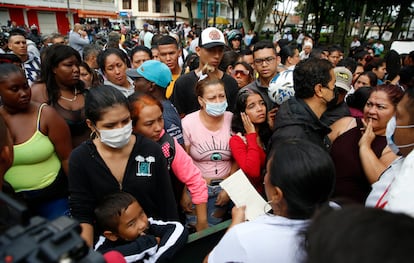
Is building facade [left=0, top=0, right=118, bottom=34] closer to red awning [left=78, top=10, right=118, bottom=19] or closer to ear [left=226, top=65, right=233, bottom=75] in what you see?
red awning [left=78, top=10, right=118, bottom=19]

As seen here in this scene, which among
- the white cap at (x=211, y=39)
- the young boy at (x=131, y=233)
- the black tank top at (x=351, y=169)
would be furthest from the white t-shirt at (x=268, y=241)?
the white cap at (x=211, y=39)

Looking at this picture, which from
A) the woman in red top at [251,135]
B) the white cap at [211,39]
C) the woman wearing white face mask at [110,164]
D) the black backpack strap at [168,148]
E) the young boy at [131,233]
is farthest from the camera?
the white cap at [211,39]

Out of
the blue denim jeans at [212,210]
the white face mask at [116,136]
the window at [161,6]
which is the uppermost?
the window at [161,6]

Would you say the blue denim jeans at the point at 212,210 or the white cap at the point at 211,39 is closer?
the blue denim jeans at the point at 212,210

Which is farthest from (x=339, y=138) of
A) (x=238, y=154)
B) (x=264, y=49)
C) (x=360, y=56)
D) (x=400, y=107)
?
(x=360, y=56)

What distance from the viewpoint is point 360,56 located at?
8.79 m

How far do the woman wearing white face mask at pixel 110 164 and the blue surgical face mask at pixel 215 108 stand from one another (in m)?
0.83

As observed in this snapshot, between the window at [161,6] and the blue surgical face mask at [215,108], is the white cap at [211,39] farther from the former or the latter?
the window at [161,6]

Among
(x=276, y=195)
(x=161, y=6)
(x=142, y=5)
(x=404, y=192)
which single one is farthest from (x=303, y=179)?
(x=161, y=6)

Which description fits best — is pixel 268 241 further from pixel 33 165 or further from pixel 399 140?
pixel 33 165

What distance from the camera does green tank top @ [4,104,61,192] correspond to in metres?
2.18

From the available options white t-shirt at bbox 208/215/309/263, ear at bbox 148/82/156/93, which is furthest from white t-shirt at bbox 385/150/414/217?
ear at bbox 148/82/156/93

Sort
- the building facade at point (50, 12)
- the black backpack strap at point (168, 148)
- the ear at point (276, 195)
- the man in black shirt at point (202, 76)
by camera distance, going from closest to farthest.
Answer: the ear at point (276, 195), the black backpack strap at point (168, 148), the man in black shirt at point (202, 76), the building facade at point (50, 12)

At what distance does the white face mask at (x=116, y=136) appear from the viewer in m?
1.83
